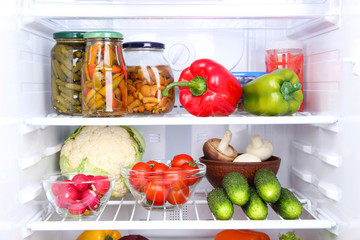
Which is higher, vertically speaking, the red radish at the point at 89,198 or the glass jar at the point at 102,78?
the glass jar at the point at 102,78

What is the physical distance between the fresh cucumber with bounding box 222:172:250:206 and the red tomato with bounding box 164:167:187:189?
142 millimetres

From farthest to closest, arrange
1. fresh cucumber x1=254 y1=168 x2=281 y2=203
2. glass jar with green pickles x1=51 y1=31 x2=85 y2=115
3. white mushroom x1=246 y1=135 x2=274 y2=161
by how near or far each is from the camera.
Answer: white mushroom x1=246 y1=135 x2=274 y2=161 → glass jar with green pickles x1=51 y1=31 x2=85 y2=115 → fresh cucumber x1=254 y1=168 x2=281 y2=203

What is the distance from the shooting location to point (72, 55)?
4.87 ft

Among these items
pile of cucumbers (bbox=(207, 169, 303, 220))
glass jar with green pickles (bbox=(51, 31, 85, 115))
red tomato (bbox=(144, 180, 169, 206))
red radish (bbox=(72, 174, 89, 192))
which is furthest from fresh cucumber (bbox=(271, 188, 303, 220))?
glass jar with green pickles (bbox=(51, 31, 85, 115))

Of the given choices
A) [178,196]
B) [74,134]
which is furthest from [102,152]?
[178,196]

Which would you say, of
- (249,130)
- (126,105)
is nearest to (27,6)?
(126,105)

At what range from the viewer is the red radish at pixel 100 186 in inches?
53.5

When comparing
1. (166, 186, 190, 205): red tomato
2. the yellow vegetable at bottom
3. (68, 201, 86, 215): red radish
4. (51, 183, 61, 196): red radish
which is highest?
(51, 183, 61, 196): red radish

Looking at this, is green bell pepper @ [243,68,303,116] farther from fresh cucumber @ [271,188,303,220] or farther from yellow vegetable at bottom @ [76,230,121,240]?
yellow vegetable at bottom @ [76,230,121,240]

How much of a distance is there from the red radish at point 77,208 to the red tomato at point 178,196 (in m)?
0.27

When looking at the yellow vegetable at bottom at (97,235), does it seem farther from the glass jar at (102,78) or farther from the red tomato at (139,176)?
the glass jar at (102,78)

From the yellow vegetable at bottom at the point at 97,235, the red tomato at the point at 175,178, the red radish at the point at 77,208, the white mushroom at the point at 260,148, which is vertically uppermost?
the white mushroom at the point at 260,148

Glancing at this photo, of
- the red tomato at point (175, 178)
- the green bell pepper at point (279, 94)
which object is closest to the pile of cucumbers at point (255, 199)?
the red tomato at point (175, 178)

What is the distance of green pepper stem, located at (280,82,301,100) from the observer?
54.8 inches
